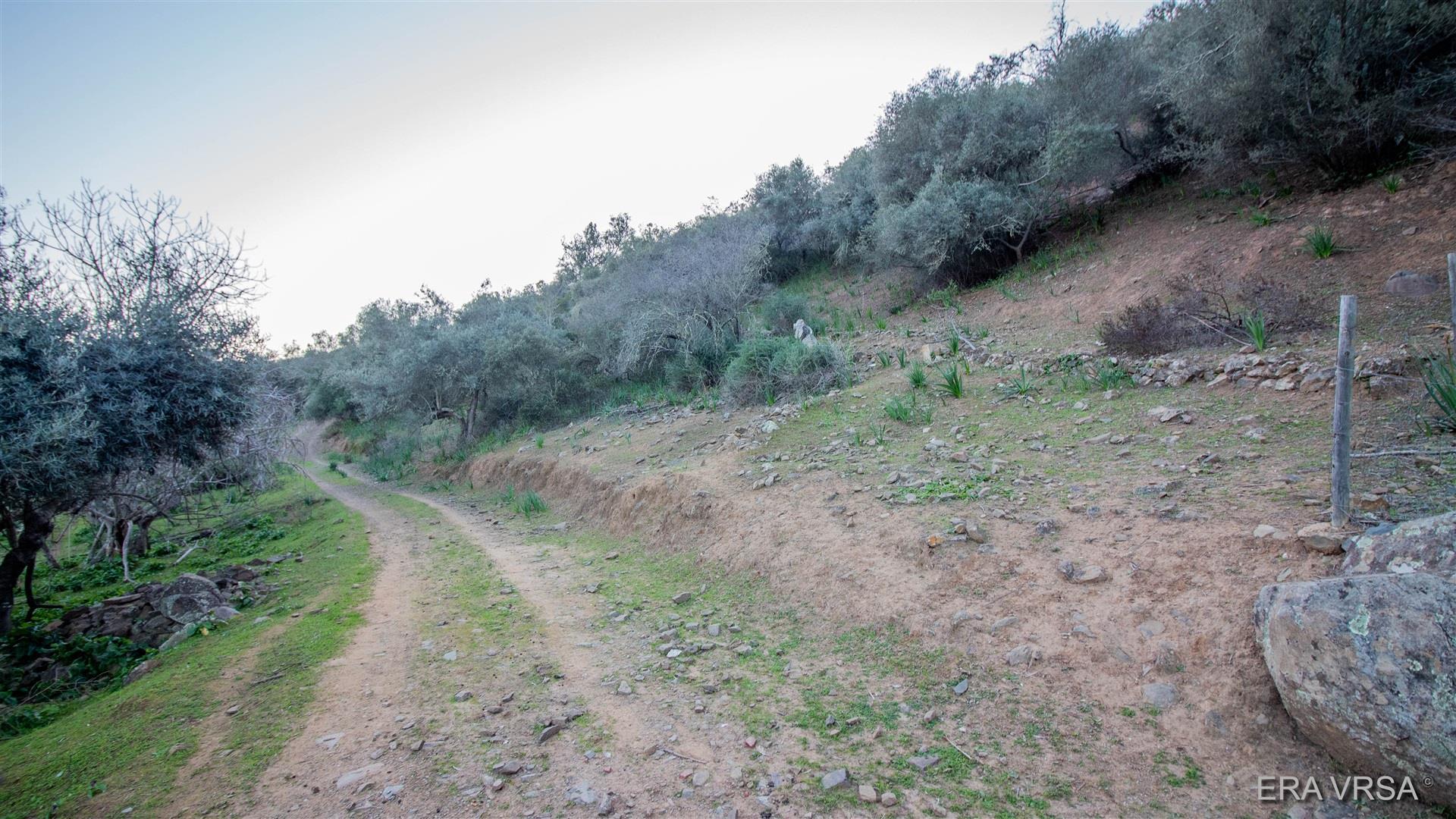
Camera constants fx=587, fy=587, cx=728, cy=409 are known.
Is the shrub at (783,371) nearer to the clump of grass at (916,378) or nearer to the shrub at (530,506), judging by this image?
the clump of grass at (916,378)

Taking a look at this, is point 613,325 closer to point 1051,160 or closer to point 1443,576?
point 1051,160

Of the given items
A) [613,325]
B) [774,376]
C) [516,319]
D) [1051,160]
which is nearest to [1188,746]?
[774,376]

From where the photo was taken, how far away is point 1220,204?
479 inches

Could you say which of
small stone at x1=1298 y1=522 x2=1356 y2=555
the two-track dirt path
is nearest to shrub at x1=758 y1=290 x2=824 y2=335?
the two-track dirt path

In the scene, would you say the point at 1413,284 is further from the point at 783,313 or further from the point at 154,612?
the point at 154,612

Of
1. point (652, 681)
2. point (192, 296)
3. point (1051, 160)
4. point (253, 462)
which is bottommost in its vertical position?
point (652, 681)

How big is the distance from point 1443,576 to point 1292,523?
121 centimetres

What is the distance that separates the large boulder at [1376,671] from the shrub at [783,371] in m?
8.56

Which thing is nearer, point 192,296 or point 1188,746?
point 1188,746

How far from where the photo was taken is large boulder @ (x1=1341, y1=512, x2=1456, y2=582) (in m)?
2.90

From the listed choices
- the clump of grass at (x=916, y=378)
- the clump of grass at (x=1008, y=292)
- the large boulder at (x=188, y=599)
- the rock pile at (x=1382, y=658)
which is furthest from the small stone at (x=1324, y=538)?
the clump of grass at (x=1008, y=292)

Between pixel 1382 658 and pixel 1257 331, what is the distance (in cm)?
602

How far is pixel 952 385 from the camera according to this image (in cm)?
882

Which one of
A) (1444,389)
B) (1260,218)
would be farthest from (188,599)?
(1260,218)
